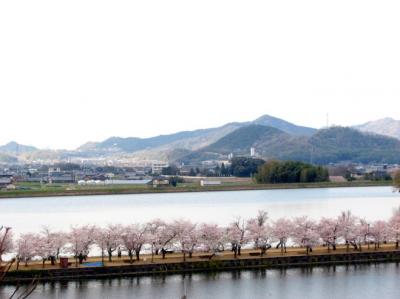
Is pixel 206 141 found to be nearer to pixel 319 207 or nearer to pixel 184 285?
pixel 319 207

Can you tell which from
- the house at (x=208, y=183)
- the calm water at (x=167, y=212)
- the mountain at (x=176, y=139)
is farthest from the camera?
the mountain at (x=176, y=139)

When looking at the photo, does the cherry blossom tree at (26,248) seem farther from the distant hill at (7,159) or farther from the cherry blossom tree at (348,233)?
the distant hill at (7,159)

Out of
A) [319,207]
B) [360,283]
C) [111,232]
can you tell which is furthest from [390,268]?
[319,207]

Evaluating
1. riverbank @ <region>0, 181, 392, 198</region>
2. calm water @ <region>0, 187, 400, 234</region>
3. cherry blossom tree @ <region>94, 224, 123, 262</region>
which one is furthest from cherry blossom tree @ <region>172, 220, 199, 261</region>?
riverbank @ <region>0, 181, 392, 198</region>

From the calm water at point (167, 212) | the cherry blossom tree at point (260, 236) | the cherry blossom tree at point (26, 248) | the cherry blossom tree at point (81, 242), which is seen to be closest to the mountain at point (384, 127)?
the calm water at point (167, 212)

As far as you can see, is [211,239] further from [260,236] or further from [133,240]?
[133,240]

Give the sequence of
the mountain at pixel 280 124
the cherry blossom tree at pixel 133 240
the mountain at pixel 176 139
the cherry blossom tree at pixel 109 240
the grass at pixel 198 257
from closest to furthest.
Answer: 1. the grass at pixel 198 257
2. the cherry blossom tree at pixel 133 240
3. the cherry blossom tree at pixel 109 240
4. the mountain at pixel 176 139
5. the mountain at pixel 280 124

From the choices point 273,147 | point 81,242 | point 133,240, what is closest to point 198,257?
point 133,240
